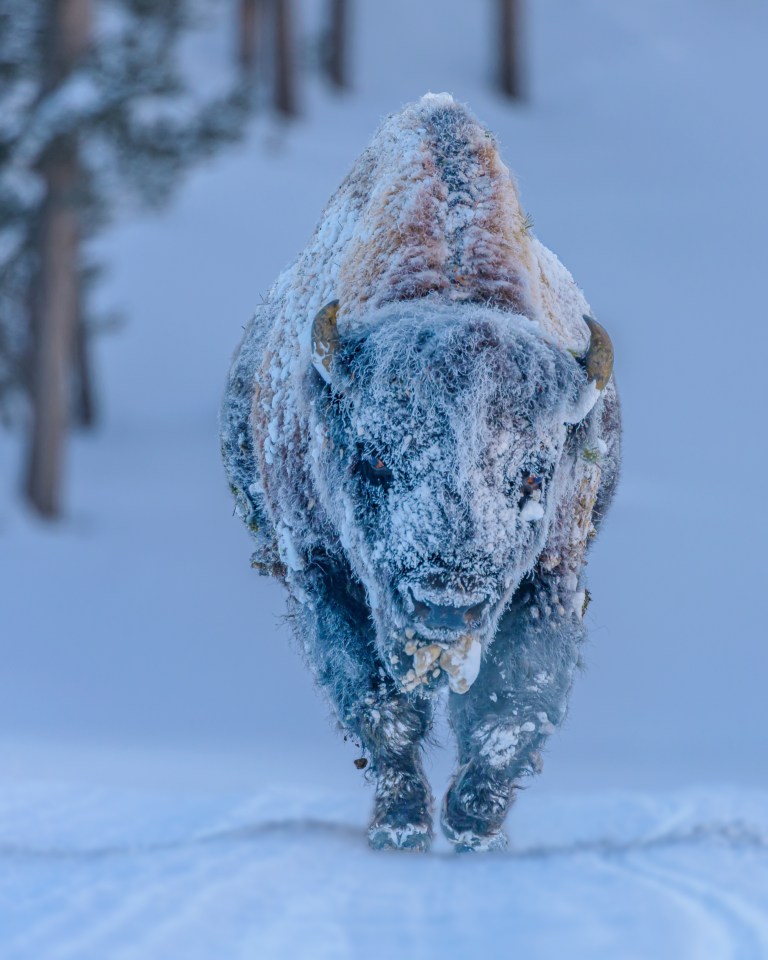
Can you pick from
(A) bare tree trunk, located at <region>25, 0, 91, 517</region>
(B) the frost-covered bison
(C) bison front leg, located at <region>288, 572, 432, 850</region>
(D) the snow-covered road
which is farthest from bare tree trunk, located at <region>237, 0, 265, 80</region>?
(D) the snow-covered road

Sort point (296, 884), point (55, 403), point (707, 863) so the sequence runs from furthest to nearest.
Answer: point (55, 403), point (707, 863), point (296, 884)

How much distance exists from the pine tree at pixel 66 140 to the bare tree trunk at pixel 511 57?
7676 millimetres

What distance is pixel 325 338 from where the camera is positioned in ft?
10.3

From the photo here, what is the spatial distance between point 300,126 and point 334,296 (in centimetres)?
1517

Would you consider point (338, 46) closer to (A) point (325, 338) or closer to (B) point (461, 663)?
(A) point (325, 338)

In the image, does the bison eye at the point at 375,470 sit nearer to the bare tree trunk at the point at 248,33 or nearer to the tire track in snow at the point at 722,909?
the tire track in snow at the point at 722,909

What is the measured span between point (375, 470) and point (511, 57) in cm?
1691

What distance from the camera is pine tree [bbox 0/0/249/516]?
36.0 ft

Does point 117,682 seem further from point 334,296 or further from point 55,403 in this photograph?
point 55,403

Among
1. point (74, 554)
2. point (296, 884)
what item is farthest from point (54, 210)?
point (296, 884)

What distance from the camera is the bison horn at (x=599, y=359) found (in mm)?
3105

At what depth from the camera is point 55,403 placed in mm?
12398

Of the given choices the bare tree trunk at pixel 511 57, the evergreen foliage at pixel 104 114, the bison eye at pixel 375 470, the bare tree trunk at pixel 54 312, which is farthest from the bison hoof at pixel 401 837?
the bare tree trunk at pixel 511 57

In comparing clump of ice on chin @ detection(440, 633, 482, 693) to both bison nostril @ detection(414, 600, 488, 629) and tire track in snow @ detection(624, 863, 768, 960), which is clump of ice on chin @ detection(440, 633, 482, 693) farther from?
tire track in snow @ detection(624, 863, 768, 960)
